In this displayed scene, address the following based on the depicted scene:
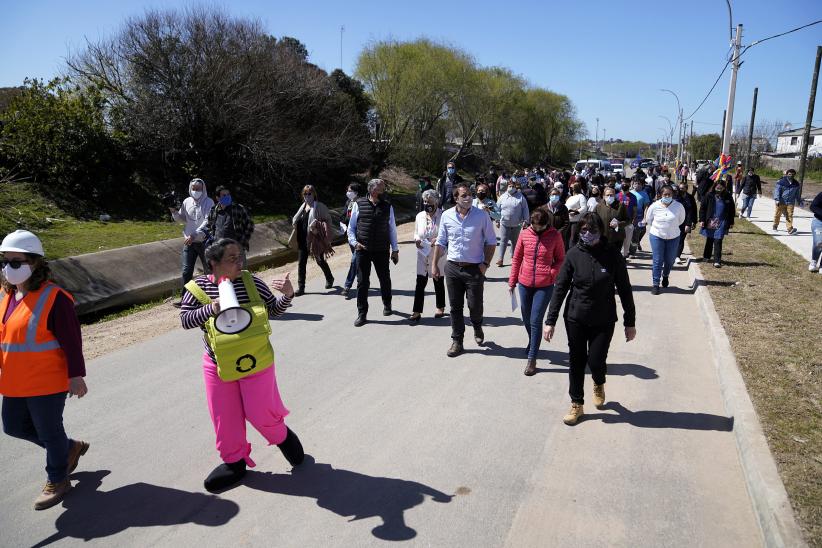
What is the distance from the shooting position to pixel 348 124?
25969 millimetres

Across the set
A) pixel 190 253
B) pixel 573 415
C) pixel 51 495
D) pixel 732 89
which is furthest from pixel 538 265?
pixel 732 89

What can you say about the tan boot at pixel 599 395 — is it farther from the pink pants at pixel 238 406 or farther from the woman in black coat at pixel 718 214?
the woman in black coat at pixel 718 214

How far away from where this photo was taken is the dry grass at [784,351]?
12.5ft

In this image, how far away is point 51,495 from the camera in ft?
12.3

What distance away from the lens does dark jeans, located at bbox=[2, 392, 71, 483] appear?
3605mm

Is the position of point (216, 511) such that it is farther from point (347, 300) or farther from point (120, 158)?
point (120, 158)

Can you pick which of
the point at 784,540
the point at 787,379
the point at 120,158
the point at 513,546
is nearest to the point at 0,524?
the point at 513,546

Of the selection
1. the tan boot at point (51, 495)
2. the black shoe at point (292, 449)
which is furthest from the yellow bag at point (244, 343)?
the tan boot at point (51, 495)

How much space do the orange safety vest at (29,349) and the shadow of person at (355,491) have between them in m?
1.46

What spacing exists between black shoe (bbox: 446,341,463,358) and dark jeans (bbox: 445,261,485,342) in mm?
47

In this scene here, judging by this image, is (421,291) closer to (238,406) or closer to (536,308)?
(536,308)

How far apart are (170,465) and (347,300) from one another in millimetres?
5048

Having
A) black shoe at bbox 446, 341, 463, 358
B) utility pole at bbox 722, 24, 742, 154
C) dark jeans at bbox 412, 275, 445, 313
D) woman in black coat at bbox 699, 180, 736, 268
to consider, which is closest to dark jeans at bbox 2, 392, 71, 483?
black shoe at bbox 446, 341, 463, 358

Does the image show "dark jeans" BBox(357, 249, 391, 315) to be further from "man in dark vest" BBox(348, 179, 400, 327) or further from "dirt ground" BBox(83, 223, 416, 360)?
"dirt ground" BBox(83, 223, 416, 360)
